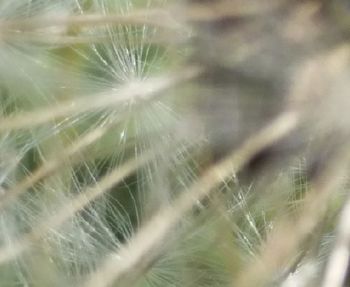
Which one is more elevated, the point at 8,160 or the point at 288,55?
the point at 8,160

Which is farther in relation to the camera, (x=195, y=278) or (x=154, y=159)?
(x=195, y=278)

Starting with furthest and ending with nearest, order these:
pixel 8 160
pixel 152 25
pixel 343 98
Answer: pixel 8 160 → pixel 152 25 → pixel 343 98

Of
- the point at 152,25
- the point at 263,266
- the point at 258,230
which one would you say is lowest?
the point at 263,266

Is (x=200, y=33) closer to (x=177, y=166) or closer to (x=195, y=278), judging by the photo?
(x=177, y=166)

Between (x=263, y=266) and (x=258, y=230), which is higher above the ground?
(x=258, y=230)

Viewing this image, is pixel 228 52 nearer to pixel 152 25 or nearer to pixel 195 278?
pixel 152 25

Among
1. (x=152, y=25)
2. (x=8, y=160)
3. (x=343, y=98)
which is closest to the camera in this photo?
(x=343, y=98)

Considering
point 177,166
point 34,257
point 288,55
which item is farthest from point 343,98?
point 34,257

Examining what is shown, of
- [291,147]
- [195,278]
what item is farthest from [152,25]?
[195,278]

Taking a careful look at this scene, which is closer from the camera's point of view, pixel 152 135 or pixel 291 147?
pixel 291 147
